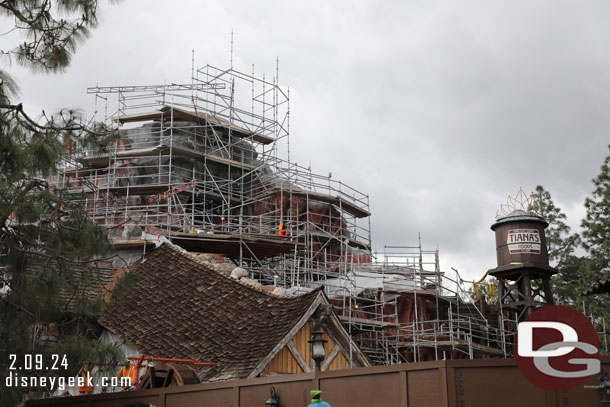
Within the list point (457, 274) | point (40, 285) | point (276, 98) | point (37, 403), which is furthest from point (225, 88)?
point (40, 285)

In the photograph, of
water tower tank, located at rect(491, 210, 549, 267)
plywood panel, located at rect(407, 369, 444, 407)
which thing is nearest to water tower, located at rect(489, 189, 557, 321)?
water tower tank, located at rect(491, 210, 549, 267)

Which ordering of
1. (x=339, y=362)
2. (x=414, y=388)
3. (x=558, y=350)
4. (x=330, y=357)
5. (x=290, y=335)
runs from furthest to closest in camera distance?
(x=339, y=362) < (x=330, y=357) < (x=290, y=335) < (x=414, y=388) < (x=558, y=350)

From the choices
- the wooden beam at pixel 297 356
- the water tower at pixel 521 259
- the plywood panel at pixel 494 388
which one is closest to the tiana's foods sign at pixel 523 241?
the water tower at pixel 521 259

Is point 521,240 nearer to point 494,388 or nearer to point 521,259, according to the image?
point 521,259

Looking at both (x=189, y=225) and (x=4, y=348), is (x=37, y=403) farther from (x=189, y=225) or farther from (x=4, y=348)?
(x=189, y=225)

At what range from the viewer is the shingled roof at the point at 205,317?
56.2ft

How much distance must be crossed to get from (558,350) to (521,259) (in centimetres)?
2079

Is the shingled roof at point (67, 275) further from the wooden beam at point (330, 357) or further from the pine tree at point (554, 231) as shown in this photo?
the pine tree at point (554, 231)

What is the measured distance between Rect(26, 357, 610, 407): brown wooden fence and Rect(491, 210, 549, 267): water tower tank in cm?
1993

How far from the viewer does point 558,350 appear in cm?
929

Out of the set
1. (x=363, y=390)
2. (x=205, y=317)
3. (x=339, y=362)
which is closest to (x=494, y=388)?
(x=363, y=390)

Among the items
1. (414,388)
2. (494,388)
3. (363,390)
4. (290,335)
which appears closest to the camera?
Result: (494,388)

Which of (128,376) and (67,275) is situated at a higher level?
(67,275)

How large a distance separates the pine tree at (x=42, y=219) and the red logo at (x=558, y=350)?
6223 millimetres
